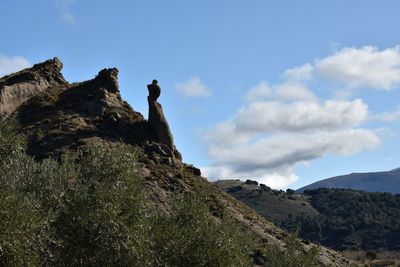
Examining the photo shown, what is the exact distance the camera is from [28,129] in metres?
70.4

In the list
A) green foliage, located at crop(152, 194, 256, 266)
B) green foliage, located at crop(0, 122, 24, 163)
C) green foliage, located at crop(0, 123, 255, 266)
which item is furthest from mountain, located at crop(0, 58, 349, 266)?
green foliage, located at crop(0, 123, 255, 266)

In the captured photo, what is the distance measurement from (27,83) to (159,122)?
3344cm

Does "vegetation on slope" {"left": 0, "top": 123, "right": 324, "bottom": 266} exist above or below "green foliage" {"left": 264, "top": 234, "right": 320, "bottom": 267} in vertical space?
above

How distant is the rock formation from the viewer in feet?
243

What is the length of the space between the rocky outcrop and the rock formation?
91.1 ft

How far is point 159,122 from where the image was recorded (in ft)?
244

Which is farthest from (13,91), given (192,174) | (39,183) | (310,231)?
(310,231)

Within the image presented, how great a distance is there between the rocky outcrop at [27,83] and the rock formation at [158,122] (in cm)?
2778

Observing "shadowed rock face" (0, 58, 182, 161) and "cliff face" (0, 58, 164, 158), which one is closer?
"cliff face" (0, 58, 164, 158)

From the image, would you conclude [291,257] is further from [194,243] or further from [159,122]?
[159,122]

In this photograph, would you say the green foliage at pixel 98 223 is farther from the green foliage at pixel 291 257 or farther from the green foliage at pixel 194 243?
the green foliage at pixel 291 257

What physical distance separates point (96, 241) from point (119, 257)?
6.45 feet

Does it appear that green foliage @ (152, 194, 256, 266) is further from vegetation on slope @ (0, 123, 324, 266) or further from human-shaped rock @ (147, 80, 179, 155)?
human-shaped rock @ (147, 80, 179, 155)

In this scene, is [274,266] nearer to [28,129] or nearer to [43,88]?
[28,129]
